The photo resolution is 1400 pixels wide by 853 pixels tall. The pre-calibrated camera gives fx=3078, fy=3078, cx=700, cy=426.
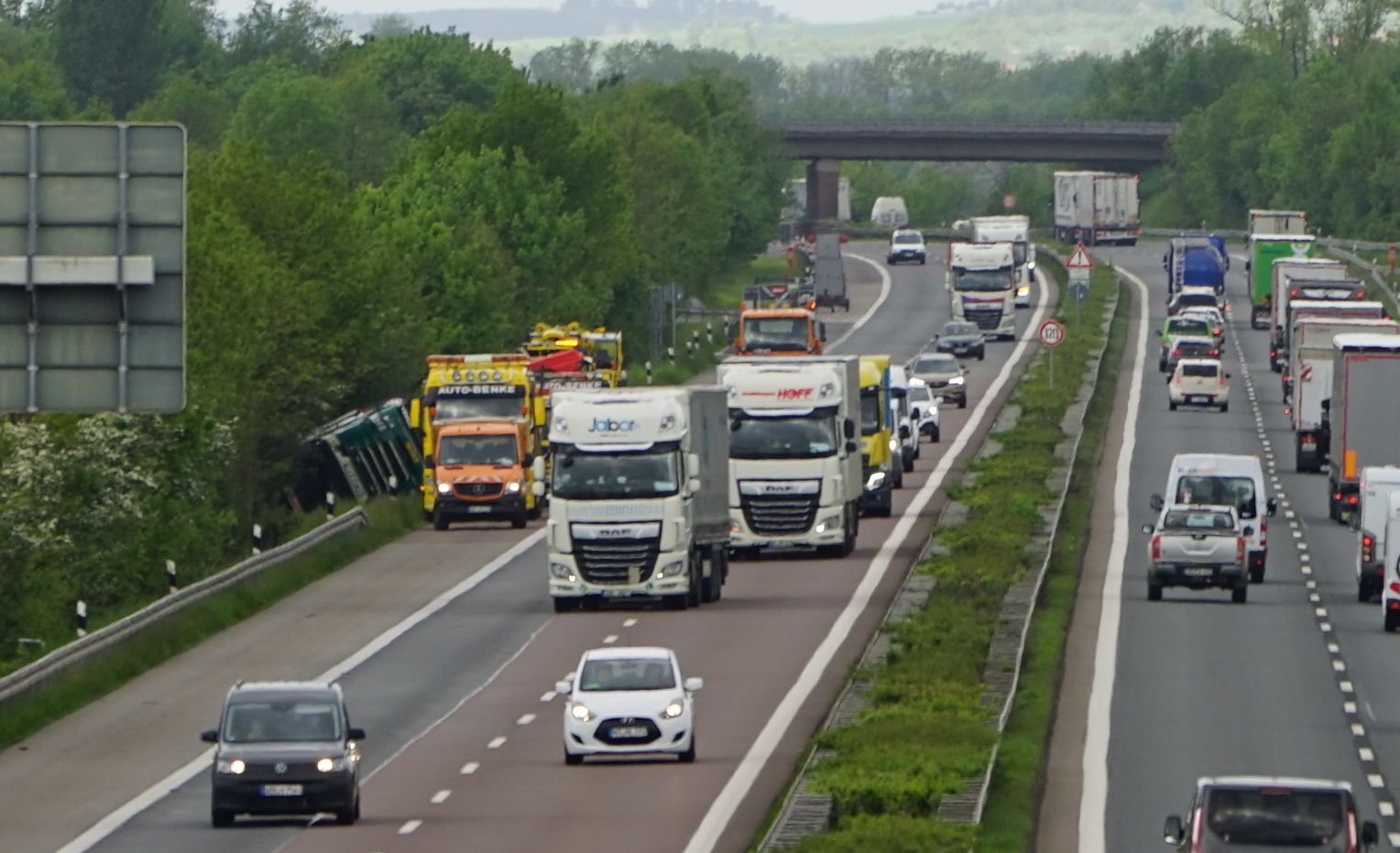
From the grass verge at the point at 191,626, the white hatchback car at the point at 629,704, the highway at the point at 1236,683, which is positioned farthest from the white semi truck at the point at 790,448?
the white hatchback car at the point at 629,704

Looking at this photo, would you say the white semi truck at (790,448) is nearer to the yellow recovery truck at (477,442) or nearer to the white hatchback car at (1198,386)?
the yellow recovery truck at (477,442)

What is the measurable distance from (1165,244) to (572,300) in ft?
269

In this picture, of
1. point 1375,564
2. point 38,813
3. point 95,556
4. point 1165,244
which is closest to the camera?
point 38,813

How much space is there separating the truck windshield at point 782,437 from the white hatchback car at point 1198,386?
37501 mm

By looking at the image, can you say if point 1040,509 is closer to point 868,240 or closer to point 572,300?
point 572,300

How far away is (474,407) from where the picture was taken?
2530 inches

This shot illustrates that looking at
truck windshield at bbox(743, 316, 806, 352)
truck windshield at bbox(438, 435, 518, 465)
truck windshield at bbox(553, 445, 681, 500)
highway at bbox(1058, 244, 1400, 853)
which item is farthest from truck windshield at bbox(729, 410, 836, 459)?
truck windshield at bbox(743, 316, 806, 352)

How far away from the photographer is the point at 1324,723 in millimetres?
38375

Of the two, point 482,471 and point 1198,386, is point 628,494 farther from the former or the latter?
point 1198,386

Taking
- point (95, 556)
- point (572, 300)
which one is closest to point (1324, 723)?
point (95, 556)

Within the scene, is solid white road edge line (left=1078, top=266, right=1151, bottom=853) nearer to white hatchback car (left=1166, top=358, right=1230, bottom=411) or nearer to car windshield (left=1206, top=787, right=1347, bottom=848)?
car windshield (left=1206, top=787, right=1347, bottom=848)

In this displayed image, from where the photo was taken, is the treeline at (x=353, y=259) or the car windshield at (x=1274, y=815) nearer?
the car windshield at (x=1274, y=815)

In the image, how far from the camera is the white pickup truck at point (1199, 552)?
51.2 meters

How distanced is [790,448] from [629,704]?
795 inches
